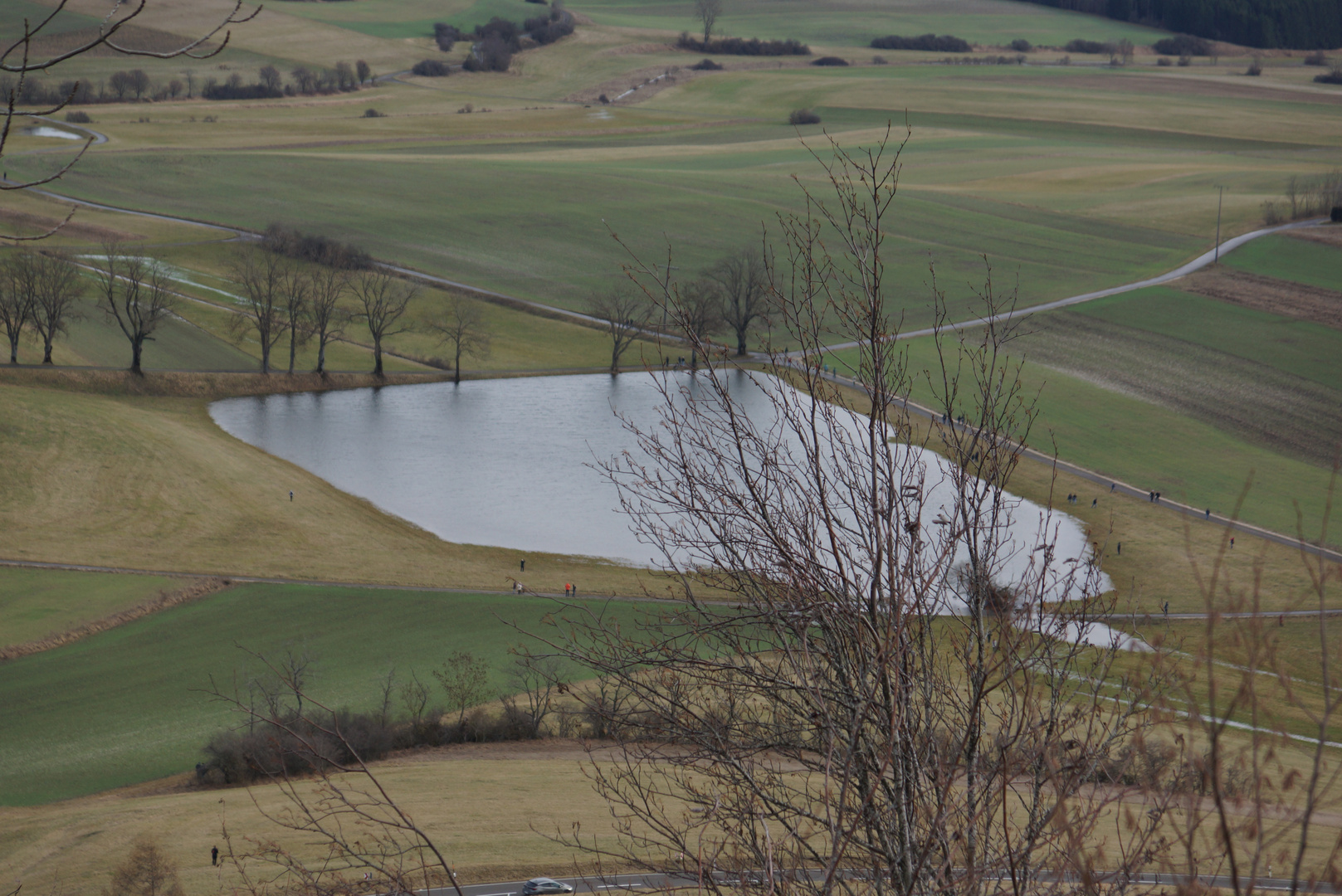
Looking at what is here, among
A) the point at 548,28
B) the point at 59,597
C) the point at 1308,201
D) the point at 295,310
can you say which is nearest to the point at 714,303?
the point at 295,310

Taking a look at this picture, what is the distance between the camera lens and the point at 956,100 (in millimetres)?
156875

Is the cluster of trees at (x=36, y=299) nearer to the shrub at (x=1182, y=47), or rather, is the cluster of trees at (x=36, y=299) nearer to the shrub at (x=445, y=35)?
the shrub at (x=445, y=35)

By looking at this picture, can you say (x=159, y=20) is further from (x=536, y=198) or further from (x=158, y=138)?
(x=536, y=198)

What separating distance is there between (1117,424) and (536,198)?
62591 millimetres

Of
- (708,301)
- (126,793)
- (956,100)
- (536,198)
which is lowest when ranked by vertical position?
(126,793)

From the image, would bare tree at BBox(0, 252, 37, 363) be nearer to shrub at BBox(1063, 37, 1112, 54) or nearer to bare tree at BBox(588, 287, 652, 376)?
bare tree at BBox(588, 287, 652, 376)

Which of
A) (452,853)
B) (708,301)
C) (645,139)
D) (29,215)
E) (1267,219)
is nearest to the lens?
(452,853)

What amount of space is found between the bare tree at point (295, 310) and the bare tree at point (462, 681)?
42730 mm

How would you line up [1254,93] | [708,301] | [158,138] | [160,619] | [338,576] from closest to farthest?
1. [160,619]
2. [338,576]
3. [708,301]
4. [158,138]
5. [1254,93]

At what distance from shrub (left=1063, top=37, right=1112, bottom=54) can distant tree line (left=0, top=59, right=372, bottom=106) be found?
405 feet

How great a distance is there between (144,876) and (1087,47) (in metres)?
211

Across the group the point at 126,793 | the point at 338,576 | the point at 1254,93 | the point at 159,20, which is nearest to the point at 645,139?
the point at 159,20

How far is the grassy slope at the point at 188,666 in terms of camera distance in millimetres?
29259

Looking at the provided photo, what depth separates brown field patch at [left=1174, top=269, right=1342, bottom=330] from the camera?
78562 millimetres
